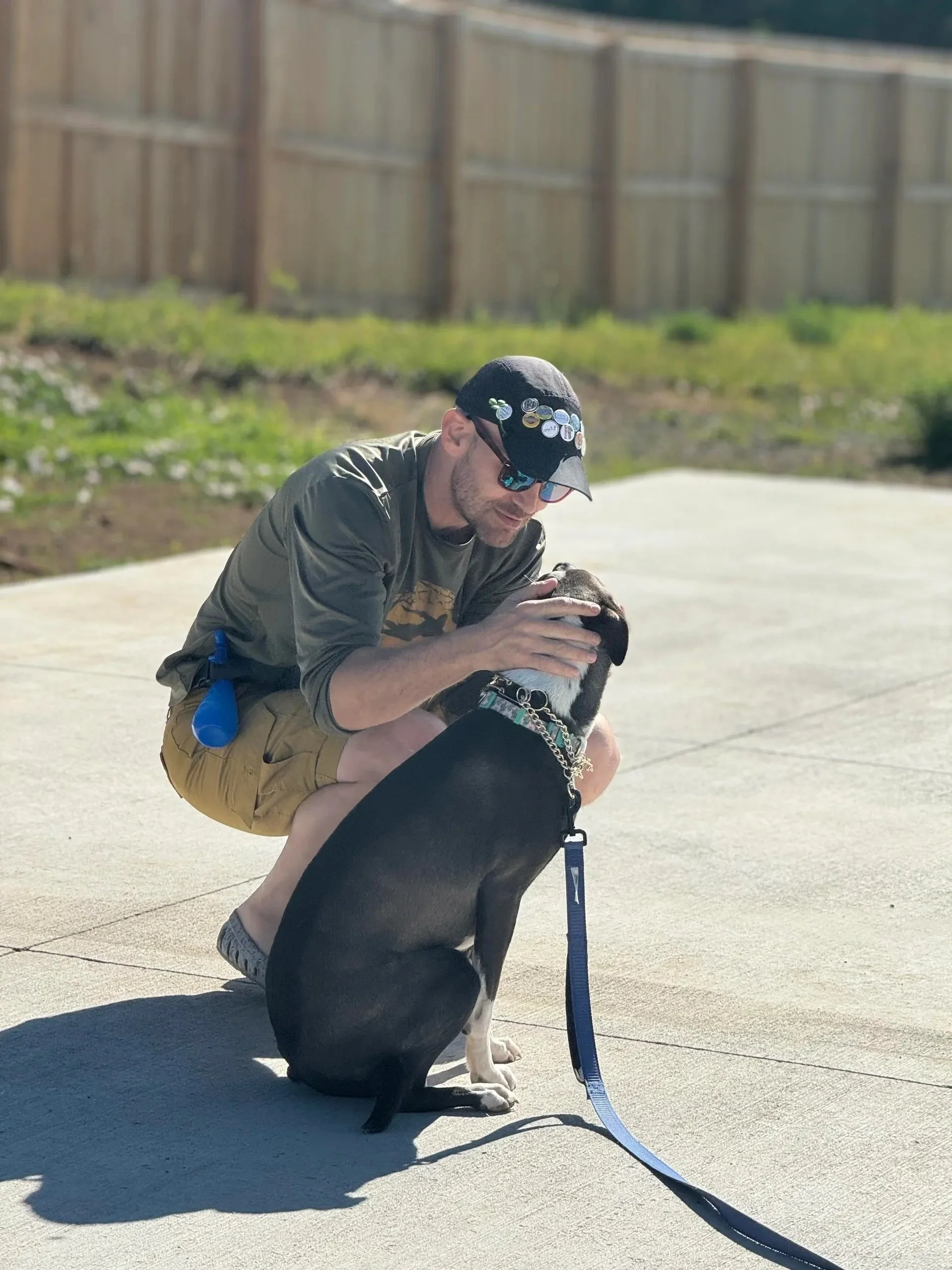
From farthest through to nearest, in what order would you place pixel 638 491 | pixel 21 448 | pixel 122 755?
pixel 638 491 < pixel 21 448 < pixel 122 755

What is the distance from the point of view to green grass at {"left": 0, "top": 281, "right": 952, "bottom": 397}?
12.2 m

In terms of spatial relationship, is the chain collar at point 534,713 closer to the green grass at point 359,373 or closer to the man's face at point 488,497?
the man's face at point 488,497

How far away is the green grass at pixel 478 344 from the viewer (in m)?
12.2

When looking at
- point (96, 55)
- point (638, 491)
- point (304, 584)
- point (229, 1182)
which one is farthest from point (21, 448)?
point (229, 1182)

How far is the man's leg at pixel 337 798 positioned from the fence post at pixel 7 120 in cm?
1044

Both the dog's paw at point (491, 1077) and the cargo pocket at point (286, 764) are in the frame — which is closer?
the dog's paw at point (491, 1077)

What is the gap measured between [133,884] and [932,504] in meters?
7.34

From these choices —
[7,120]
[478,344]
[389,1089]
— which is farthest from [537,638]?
[478,344]

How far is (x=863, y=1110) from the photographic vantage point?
3.30m

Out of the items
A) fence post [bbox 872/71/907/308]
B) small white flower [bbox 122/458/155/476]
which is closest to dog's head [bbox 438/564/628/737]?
small white flower [bbox 122/458/155/476]

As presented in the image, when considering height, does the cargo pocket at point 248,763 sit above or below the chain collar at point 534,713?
below

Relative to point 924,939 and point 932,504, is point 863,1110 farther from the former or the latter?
point 932,504

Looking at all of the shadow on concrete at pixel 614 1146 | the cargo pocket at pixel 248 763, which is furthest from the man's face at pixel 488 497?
the shadow on concrete at pixel 614 1146

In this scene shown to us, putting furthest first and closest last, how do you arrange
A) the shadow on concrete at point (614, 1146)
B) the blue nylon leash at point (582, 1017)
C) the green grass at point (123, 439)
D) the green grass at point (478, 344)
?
1. the green grass at point (478, 344)
2. the green grass at point (123, 439)
3. the blue nylon leash at point (582, 1017)
4. the shadow on concrete at point (614, 1146)
